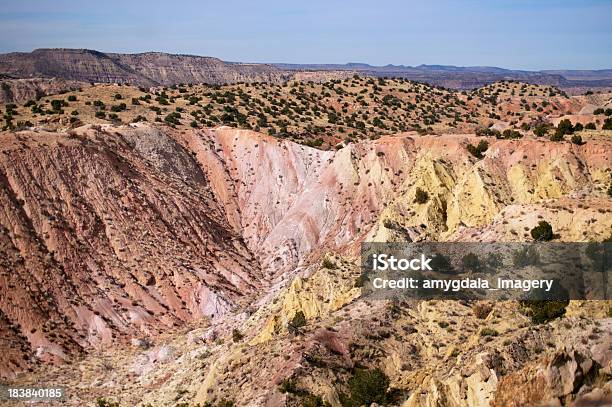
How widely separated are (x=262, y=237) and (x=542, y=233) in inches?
1047

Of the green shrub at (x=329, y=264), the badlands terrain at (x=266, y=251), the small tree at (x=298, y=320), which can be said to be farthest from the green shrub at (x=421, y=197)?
the small tree at (x=298, y=320)

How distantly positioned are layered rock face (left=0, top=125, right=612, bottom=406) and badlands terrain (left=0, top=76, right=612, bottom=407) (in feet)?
0.44

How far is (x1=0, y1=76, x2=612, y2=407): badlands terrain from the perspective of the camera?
22.4 m

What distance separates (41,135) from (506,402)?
43.0 m

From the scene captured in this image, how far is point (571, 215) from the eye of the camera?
30172 millimetres

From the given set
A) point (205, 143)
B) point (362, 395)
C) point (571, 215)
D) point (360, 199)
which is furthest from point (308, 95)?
point (362, 395)

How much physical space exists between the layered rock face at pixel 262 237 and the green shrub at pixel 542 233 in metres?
0.60

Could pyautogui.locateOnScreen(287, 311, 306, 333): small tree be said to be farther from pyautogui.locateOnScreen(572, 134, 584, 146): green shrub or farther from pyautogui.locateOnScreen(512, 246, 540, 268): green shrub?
pyautogui.locateOnScreen(572, 134, 584, 146): green shrub

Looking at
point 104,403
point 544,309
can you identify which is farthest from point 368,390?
point 104,403

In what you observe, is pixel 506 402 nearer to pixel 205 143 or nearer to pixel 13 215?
pixel 13 215

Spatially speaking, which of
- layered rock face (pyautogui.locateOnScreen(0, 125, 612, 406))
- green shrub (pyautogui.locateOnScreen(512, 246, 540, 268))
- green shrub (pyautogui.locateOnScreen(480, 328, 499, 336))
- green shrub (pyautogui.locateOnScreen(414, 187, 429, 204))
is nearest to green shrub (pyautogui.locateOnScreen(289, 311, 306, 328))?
layered rock face (pyautogui.locateOnScreen(0, 125, 612, 406))

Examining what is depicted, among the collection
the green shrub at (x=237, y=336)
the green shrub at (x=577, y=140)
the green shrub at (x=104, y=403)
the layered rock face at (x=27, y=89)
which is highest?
the layered rock face at (x=27, y=89)

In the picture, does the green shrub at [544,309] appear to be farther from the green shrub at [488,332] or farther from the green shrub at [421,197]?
the green shrub at [421,197]

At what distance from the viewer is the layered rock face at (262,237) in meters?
24.9
